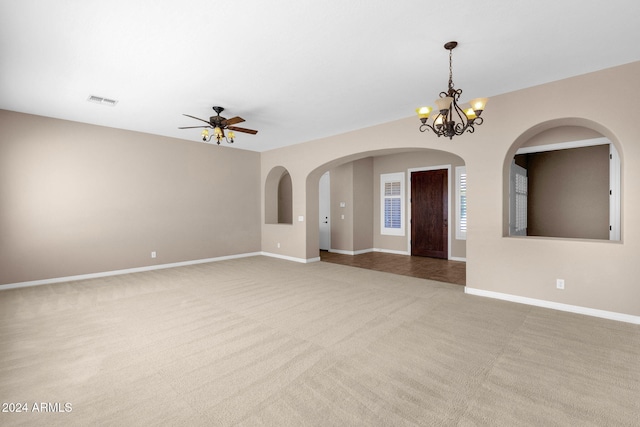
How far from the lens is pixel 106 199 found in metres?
5.61

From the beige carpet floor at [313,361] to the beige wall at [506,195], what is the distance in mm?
367

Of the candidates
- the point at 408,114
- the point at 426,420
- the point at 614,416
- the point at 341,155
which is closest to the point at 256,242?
the point at 341,155

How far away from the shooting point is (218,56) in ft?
9.95

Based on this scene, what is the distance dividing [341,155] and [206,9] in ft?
13.4

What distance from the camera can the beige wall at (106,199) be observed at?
4758mm

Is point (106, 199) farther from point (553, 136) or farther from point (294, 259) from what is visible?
point (553, 136)

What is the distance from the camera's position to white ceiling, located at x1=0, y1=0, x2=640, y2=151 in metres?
2.33

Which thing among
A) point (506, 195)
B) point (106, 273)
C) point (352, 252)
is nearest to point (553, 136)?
point (506, 195)

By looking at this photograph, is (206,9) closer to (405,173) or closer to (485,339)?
(485,339)

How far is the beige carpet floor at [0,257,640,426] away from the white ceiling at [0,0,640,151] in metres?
2.90

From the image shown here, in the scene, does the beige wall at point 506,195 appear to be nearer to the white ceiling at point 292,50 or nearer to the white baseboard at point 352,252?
the white ceiling at point 292,50

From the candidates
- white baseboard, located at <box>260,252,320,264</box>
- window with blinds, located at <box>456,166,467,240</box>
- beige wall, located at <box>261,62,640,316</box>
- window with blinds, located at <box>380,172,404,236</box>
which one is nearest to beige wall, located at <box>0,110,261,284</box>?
white baseboard, located at <box>260,252,320,264</box>

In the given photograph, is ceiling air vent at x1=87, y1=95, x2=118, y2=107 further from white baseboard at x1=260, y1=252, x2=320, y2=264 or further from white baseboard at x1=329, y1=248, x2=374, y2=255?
white baseboard at x1=329, y1=248, x2=374, y2=255

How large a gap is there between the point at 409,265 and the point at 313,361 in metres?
4.56
